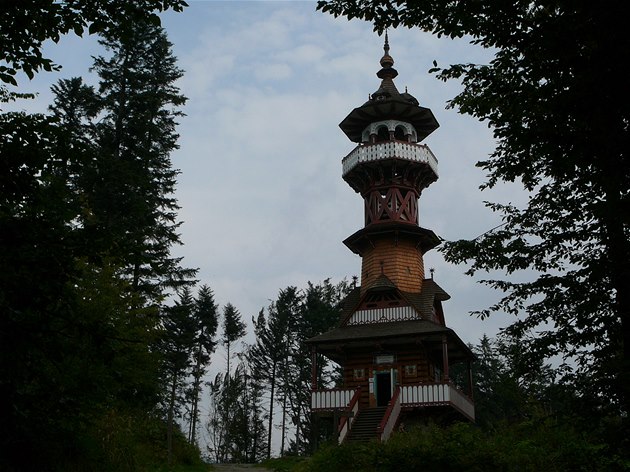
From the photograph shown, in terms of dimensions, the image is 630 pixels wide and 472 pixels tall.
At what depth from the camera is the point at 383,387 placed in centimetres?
3016

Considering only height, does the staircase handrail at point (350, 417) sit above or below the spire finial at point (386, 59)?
below

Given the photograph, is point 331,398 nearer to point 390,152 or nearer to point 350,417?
point 350,417

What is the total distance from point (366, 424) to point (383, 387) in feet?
10.5

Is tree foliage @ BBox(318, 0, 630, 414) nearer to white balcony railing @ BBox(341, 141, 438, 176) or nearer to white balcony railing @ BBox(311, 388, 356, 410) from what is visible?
white balcony railing @ BBox(311, 388, 356, 410)

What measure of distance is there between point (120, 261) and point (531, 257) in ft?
22.1

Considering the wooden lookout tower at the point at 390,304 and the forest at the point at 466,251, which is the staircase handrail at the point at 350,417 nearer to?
the wooden lookout tower at the point at 390,304

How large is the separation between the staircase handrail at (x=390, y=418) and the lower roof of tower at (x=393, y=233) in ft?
28.0

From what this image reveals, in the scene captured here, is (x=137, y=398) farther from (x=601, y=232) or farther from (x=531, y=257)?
(x=601, y=232)

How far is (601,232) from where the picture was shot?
32.0ft

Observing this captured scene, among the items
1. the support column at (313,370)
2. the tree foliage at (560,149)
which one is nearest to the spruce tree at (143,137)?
the support column at (313,370)

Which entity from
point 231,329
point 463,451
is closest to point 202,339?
point 231,329

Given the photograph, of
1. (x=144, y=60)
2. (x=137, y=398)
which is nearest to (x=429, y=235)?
(x=144, y=60)

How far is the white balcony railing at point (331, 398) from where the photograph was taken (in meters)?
29.2

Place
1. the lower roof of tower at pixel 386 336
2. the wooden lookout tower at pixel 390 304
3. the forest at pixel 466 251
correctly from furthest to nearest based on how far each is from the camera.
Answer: the lower roof of tower at pixel 386 336
the wooden lookout tower at pixel 390 304
the forest at pixel 466 251
